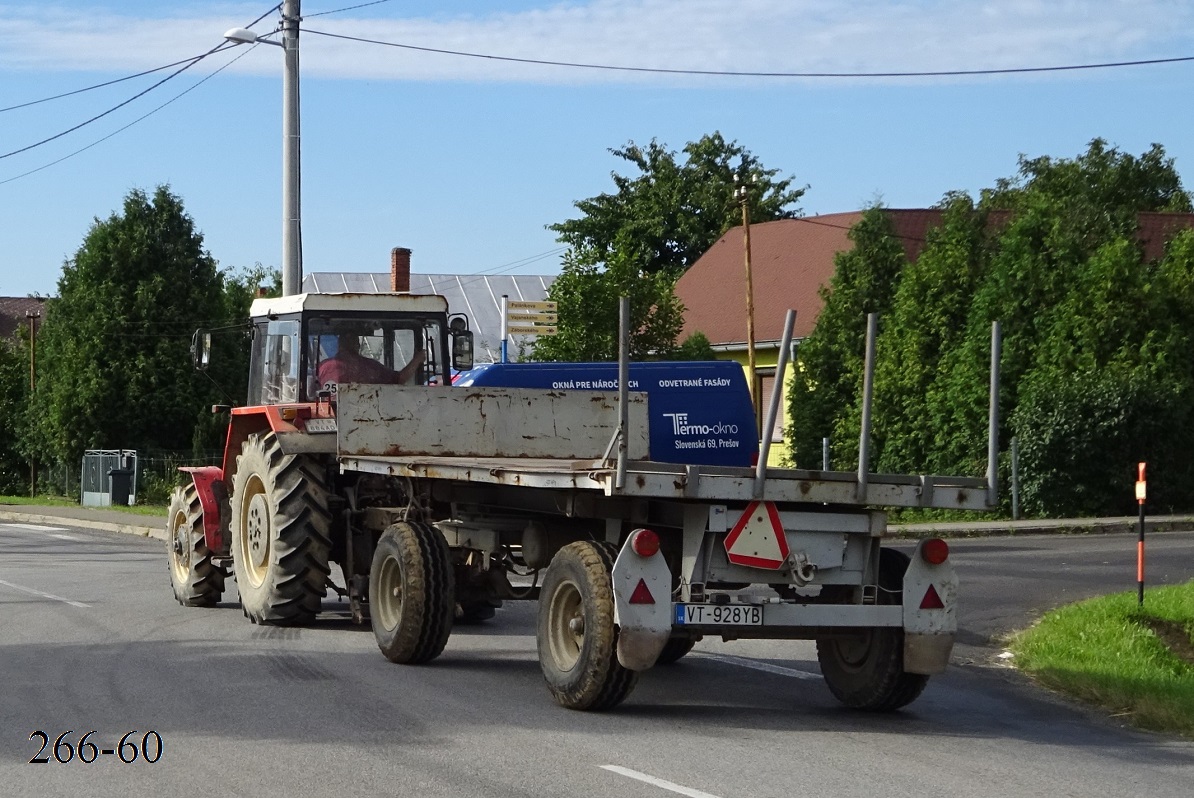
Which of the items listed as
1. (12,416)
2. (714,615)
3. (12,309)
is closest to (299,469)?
(714,615)

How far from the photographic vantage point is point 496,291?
206ft

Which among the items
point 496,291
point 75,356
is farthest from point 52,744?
point 496,291

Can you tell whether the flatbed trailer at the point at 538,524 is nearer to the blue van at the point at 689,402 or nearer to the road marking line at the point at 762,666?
the road marking line at the point at 762,666

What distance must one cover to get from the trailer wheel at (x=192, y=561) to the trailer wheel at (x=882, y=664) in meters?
7.13

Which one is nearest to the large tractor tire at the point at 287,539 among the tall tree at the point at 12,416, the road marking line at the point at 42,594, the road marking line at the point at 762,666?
the road marking line at the point at 42,594

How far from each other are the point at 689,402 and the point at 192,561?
Result: 17.6ft

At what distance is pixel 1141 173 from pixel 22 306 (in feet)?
239

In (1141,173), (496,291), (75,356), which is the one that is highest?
(1141,173)

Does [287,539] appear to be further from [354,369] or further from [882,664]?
[882,664]

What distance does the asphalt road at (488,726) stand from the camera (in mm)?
7277

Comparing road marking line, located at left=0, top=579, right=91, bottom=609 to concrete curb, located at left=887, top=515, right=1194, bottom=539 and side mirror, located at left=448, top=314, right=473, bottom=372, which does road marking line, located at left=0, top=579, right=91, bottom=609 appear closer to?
side mirror, located at left=448, top=314, right=473, bottom=372

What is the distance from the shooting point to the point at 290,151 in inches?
891

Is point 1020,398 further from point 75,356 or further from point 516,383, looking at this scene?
point 75,356

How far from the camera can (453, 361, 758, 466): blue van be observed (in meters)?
16.6
